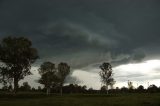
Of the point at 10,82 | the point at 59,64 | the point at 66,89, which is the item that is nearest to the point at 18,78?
the point at 10,82

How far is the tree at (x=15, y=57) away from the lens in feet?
278

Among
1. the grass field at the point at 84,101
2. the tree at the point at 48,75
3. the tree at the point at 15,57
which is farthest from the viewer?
Result: the tree at the point at 48,75

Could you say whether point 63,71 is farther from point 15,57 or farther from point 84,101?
point 84,101

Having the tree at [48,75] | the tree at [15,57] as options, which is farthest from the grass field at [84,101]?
the tree at [48,75]

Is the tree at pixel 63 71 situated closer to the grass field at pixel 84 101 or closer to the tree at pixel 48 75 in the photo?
the tree at pixel 48 75

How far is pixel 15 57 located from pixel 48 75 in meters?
57.8

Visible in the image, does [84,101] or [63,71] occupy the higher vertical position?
[63,71]

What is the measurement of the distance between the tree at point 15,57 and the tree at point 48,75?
5315 cm

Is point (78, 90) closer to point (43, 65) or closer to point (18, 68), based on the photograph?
point (43, 65)

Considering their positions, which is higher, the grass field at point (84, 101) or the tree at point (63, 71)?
the tree at point (63, 71)

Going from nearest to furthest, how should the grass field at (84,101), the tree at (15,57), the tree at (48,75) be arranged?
the grass field at (84,101) < the tree at (15,57) < the tree at (48,75)

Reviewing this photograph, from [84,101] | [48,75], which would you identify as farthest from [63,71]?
[84,101]

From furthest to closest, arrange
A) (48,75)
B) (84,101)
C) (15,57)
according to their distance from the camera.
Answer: (48,75) → (15,57) → (84,101)

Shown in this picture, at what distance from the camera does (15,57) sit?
279ft
